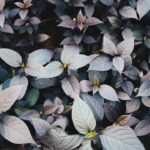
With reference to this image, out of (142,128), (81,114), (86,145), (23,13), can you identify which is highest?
(23,13)

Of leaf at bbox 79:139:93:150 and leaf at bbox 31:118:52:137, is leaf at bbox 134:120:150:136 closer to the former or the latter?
leaf at bbox 79:139:93:150

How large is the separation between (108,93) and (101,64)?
14 centimetres

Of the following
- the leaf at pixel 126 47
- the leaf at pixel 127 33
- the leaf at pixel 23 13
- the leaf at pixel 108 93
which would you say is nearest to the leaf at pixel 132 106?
the leaf at pixel 108 93

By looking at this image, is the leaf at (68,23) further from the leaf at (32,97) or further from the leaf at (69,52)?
the leaf at (32,97)

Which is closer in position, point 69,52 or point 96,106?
point 96,106

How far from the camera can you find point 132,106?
149cm

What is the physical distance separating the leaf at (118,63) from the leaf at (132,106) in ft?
0.66

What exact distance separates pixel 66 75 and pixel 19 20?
390mm

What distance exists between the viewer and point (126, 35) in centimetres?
160

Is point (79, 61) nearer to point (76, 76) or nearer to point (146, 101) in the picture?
point (76, 76)

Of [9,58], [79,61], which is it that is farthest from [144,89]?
[9,58]

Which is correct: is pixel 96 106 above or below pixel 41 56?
below

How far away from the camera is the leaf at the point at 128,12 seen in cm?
156

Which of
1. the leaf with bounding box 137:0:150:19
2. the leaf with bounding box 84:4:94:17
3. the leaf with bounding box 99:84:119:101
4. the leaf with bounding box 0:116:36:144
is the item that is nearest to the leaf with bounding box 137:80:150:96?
the leaf with bounding box 99:84:119:101
